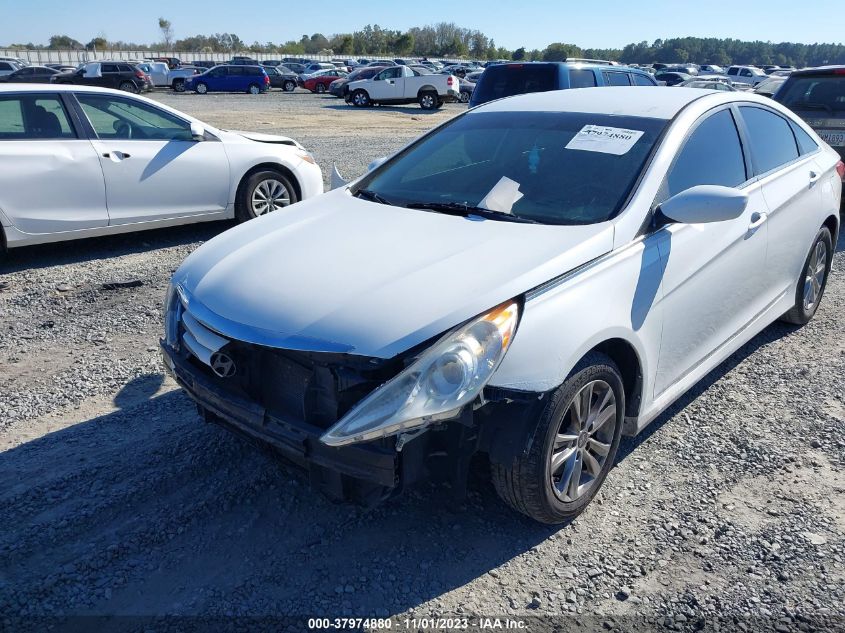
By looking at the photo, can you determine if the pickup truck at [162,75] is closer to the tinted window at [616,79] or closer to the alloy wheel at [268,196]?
the tinted window at [616,79]

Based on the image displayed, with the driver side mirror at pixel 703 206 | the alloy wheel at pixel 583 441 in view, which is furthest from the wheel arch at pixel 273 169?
the alloy wheel at pixel 583 441

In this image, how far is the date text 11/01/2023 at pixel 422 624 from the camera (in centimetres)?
255

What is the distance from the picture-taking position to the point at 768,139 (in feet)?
14.6

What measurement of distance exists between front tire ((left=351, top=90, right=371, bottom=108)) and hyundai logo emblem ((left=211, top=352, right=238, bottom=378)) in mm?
29559

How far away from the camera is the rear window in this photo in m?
11.0

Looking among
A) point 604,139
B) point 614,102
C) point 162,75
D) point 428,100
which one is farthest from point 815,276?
point 162,75

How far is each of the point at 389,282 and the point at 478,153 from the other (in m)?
1.50

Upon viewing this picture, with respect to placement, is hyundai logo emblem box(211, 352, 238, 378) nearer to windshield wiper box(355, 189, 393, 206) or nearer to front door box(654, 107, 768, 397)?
windshield wiper box(355, 189, 393, 206)

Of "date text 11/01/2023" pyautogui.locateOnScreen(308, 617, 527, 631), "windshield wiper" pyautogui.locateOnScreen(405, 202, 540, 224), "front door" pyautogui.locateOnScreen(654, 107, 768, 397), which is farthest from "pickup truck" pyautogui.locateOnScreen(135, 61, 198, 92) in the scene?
"date text 11/01/2023" pyautogui.locateOnScreen(308, 617, 527, 631)

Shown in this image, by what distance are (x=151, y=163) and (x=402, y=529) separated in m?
5.24

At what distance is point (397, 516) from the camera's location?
316 cm

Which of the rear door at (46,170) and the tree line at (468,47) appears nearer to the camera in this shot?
the rear door at (46,170)

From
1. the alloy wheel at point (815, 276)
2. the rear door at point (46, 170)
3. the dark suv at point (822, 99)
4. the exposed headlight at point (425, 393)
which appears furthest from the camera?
the dark suv at point (822, 99)

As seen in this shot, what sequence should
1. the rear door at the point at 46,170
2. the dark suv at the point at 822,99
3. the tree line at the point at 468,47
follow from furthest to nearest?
the tree line at the point at 468,47
the dark suv at the point at 822,99
the rear door at the point at 46,170
